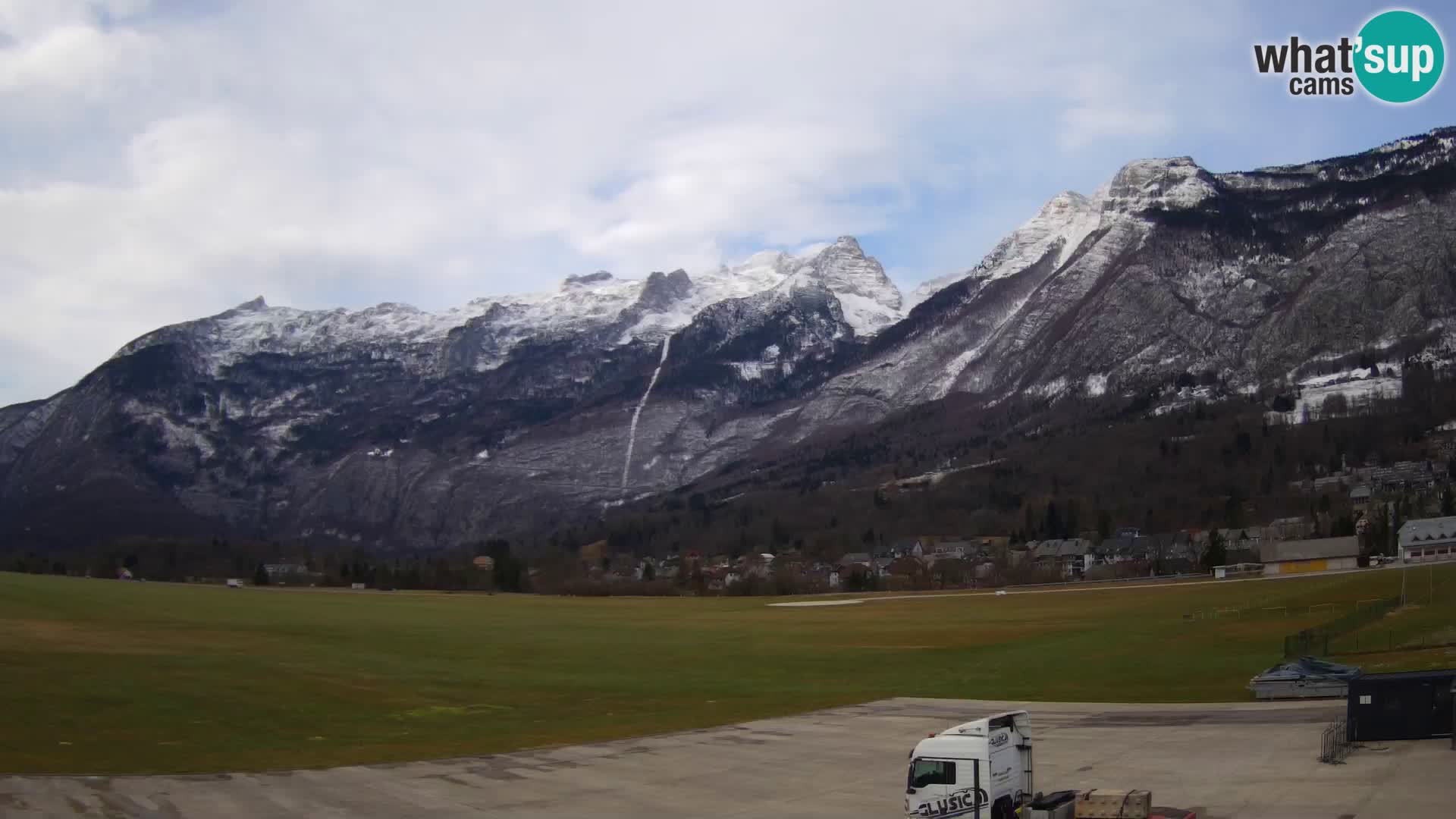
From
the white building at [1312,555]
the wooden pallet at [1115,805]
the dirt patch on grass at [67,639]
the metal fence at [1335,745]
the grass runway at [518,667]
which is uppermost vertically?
the white building at [1312,555]

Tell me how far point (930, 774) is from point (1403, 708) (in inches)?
732

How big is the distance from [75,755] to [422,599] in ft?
420

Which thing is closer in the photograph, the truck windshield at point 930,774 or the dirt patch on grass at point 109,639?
the truck windshield at point 930,774

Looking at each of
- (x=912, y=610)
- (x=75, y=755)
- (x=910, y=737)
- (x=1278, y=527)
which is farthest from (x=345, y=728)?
(x=1278, y=527)

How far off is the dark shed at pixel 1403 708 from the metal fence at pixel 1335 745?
36 cm

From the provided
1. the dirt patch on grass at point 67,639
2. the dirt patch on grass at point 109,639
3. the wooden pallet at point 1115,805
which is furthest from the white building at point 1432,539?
the dirt patch on grass at point 67,639

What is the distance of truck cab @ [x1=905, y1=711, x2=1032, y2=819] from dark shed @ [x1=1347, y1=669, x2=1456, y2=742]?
15.0m

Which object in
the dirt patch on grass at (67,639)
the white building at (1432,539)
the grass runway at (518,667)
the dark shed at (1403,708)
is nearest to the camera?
the dark shed at (1403,708)

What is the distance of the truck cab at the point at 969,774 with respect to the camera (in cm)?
3061

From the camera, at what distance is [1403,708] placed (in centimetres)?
3878

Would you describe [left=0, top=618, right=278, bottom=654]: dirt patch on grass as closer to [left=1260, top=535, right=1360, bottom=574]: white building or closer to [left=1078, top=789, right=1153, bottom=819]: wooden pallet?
[left=1078, top=789, right=1153, bottom=819]: wooden pallet

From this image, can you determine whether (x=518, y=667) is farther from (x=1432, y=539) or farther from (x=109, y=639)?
(x=1432, y=539)

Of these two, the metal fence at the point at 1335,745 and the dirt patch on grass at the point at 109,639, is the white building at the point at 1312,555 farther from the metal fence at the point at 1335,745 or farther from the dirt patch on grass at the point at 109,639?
the dirt patch on grass at the point at 109,639

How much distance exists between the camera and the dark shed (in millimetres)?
38469
